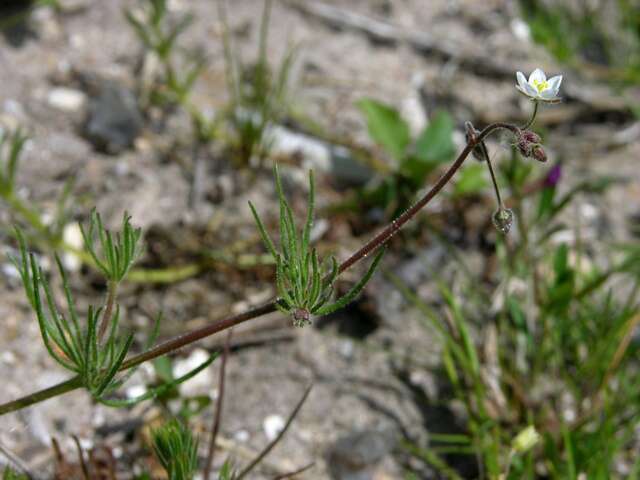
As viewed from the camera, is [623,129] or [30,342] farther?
[623,129]

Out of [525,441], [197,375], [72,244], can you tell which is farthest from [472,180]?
[72,244]

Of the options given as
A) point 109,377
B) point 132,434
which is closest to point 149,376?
point 132,434

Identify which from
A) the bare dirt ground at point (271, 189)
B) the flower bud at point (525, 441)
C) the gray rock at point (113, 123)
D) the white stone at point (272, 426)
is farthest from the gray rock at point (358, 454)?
the gray rock at point (113, 123)

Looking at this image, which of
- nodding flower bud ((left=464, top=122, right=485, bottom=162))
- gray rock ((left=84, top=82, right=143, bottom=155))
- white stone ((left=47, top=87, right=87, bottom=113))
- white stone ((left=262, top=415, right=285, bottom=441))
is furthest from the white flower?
white stone ((left=47, top=87, right=87, bottom=113))

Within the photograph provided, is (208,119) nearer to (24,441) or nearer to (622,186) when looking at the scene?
(24,441)

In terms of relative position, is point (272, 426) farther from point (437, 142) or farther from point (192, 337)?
point (437, 142)

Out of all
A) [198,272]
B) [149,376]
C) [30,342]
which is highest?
[198,272]

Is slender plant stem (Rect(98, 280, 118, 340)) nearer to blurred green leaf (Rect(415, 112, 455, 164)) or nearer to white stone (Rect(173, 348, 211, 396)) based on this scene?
white stone (Rect(173, 348, 211, 396))
